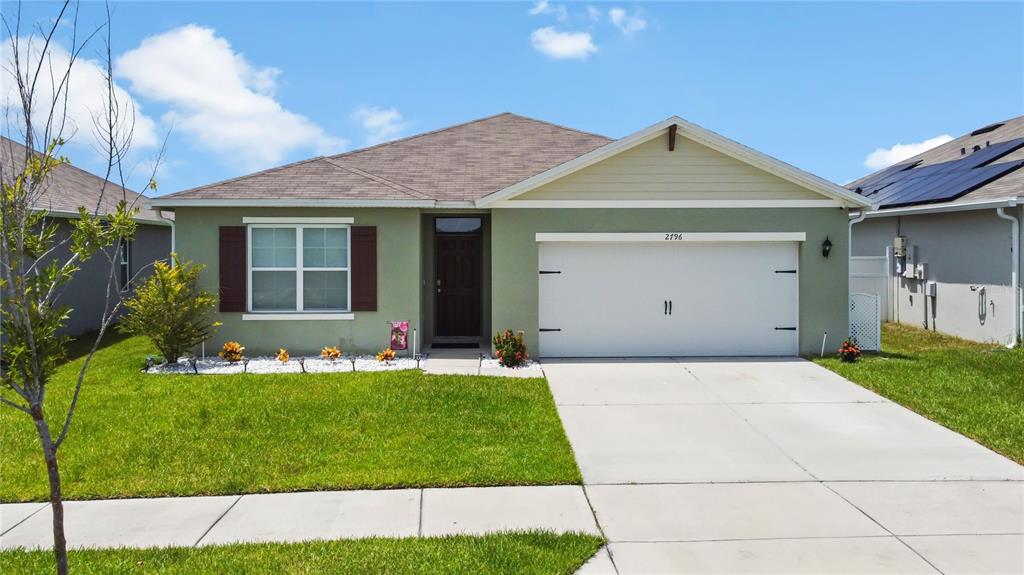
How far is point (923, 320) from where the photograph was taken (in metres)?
15.6

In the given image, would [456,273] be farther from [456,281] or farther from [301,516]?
[301,516]

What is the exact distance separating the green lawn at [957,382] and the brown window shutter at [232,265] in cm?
953

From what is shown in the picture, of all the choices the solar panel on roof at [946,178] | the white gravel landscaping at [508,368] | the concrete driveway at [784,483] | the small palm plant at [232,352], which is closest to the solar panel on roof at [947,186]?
the solar panel on roof at [946,178]

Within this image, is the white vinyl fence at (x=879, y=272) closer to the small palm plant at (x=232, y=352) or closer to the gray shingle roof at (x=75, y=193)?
the small palm plant at (x=232, y=352)

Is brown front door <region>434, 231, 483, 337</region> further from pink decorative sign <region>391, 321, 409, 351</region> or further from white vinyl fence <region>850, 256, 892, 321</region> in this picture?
white vinyl fence <region>850, 256, 892, 321</region>

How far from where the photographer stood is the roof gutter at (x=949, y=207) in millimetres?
12336

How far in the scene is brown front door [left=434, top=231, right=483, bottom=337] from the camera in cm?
1376

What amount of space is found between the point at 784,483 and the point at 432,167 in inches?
396

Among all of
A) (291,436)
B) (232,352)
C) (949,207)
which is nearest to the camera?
(291,436)

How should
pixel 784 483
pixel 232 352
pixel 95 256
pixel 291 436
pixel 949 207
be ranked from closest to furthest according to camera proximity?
1. pixel 784 483
2. pixel 291 436
3. pixel 232 352
4. pixel 949 207
5. pixel 95 256

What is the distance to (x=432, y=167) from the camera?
14531 millimetres

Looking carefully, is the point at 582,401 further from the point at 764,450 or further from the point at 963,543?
the point at 963,543

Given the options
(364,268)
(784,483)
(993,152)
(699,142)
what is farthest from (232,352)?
(993,152)

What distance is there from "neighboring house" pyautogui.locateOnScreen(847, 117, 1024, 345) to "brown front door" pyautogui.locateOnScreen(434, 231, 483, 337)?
272 inches
